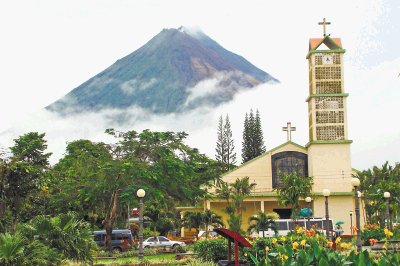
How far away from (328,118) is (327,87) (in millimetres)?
2771

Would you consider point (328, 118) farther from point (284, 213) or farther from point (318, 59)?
point (284, 213)

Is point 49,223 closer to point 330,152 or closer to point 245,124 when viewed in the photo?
point 330,152

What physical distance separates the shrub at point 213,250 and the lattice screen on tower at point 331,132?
36338 mm

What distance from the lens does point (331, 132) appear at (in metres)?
59.0

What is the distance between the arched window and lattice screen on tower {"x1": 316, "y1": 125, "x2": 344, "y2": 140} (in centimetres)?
339

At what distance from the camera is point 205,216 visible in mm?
47656

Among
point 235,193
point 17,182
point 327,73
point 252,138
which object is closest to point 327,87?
point 327,73

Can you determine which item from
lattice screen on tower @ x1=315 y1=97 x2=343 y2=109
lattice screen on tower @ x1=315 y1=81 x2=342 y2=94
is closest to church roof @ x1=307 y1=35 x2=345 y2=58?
lattice screen on tower @ x1=315 y1=81 x2=342 y2=94

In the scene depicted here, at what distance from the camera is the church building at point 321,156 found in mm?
57719

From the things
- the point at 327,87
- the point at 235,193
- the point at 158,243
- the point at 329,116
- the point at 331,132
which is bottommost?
the point at 158,243

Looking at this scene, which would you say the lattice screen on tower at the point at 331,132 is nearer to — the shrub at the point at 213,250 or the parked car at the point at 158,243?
the parked car at the point at 158,243

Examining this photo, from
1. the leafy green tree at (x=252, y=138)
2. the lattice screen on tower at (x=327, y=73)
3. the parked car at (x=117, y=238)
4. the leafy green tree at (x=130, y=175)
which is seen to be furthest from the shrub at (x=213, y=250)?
the leafy green tree at (x=252, y=138)

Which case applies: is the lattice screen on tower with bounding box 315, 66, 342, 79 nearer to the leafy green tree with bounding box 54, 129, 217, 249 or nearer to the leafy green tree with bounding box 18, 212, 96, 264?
the leafy green tree with bounding box 54, 129, 217, 249

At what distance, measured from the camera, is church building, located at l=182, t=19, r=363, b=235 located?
2272 inches
